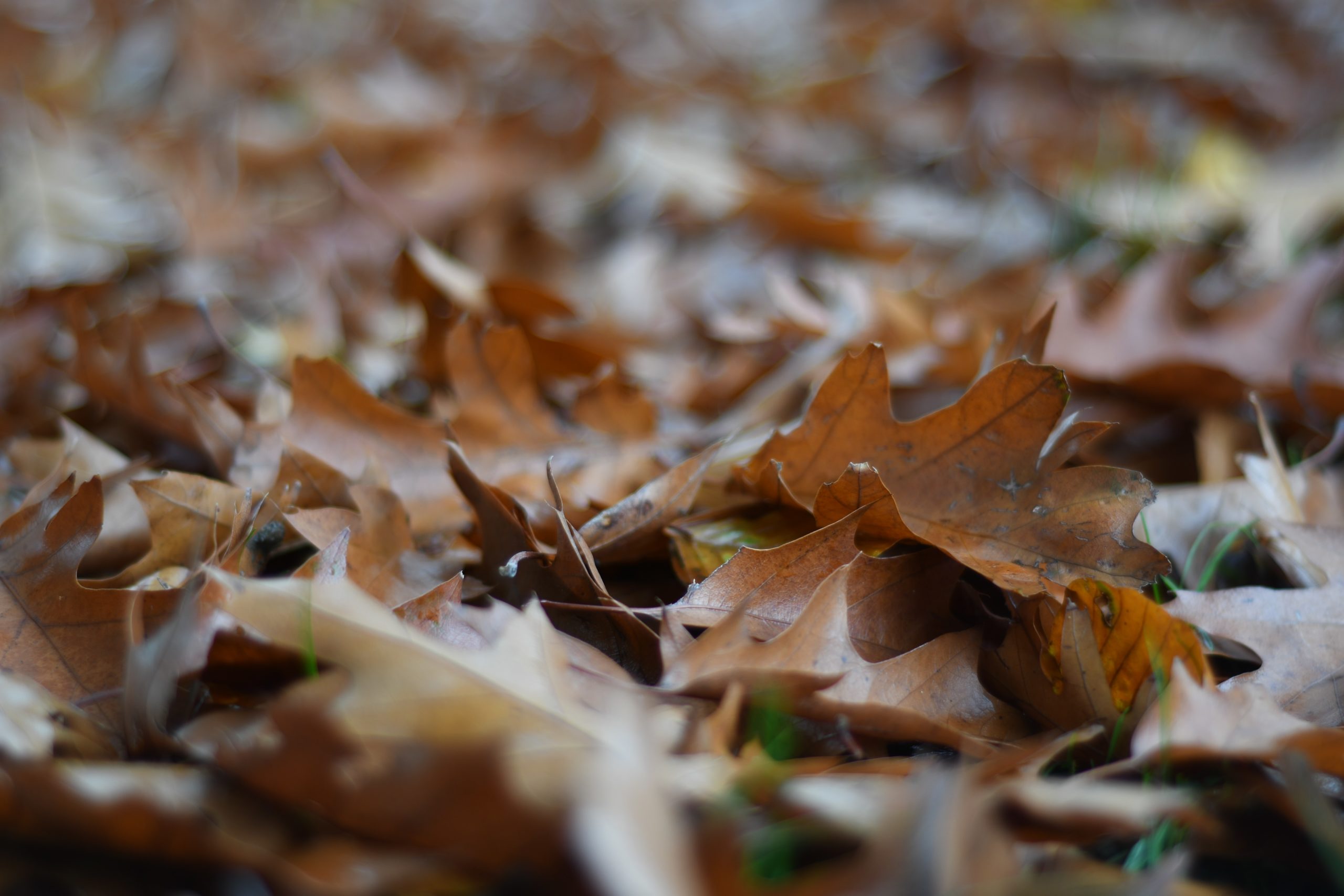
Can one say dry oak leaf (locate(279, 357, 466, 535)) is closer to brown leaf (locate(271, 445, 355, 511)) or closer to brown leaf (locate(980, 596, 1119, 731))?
brown leaf (locate(271, 445, 355, 511))

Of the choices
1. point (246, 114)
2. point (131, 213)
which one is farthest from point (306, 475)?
point (246, 114)

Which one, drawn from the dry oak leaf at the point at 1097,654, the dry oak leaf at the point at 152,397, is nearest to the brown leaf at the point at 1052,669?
the dry oak leaf at the point at 1097,654

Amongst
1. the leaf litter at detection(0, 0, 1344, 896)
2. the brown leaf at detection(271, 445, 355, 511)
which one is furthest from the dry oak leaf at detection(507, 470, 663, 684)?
the brown leaf at detection(271, 445, 355, 511)

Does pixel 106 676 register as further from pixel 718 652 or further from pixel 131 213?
pixel 131 213

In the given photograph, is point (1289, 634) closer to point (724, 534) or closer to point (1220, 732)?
point (1220, 732)

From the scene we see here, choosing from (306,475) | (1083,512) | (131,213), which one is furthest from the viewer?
(131,213)

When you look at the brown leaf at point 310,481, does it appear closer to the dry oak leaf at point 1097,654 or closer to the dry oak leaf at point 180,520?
the dry oak leaf at point 180,520

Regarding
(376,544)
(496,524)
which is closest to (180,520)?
(376,544)

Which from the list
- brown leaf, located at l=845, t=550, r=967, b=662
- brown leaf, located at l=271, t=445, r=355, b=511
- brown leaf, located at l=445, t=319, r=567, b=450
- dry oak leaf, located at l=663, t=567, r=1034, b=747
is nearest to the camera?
dry oak leaf, located at l=663, t=567, r=1034, b=747
